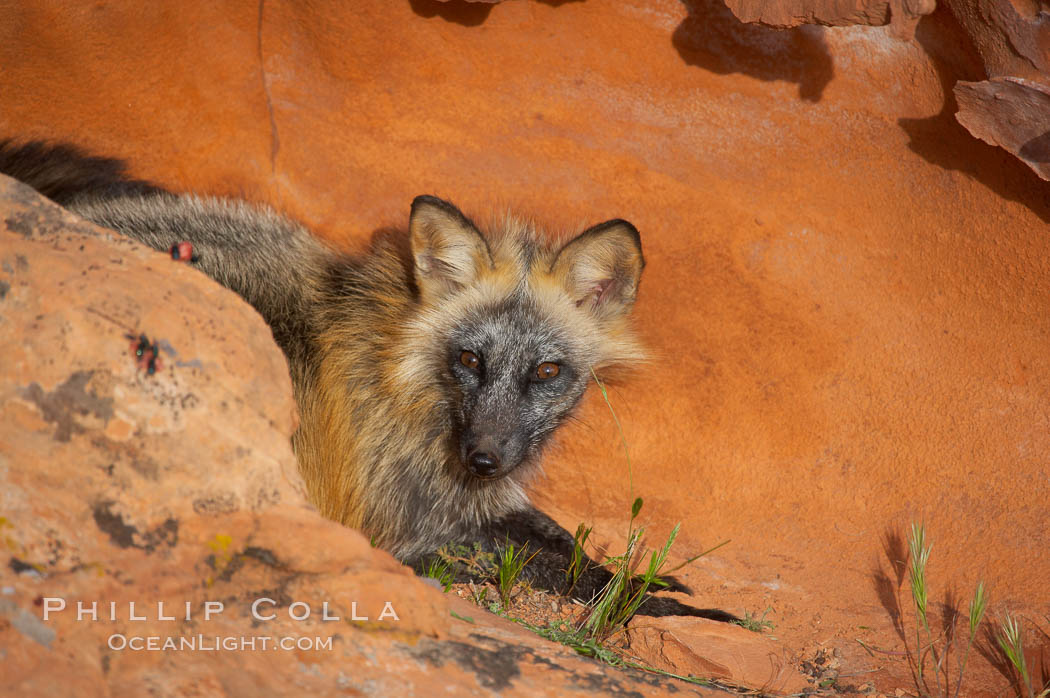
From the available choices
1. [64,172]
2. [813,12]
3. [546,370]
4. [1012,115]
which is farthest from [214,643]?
[1012,115]

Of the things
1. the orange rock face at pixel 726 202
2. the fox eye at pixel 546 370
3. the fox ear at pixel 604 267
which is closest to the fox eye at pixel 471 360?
the fox eye at pixel 546 370

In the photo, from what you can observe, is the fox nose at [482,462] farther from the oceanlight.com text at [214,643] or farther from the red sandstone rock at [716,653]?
the oceanlight.com text at [214,643]

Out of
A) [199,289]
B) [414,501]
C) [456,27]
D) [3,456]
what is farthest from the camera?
[456,27]

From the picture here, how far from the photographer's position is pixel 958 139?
3.79m

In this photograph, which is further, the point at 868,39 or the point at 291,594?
the point at 868,39

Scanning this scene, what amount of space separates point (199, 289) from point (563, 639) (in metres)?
1.69

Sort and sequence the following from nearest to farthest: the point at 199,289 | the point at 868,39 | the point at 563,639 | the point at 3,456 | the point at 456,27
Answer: the point at 3,456, the point at 199,289, the point at 563,639, the point at 868,39, the point at 456,27

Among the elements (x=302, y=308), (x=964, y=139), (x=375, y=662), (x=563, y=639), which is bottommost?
(x=563, y=639)

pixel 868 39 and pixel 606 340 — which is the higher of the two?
pixel 868 39

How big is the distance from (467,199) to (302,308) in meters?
1.30

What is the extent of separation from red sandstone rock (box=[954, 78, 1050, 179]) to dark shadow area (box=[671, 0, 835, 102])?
0.78m

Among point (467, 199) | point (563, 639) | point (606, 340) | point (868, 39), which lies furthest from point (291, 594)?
point (868, 39)

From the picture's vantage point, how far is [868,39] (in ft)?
12.8

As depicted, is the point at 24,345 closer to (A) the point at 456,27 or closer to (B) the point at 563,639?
(B) the point at 563,639
